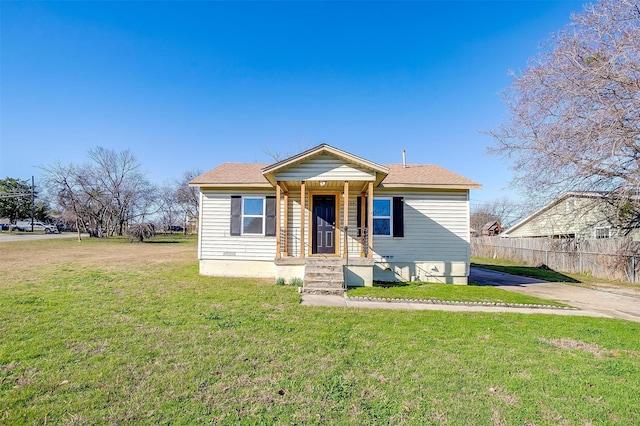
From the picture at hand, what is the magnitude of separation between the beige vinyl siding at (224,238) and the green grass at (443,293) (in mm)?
3564

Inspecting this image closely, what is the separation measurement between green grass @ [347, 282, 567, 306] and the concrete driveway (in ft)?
2.79

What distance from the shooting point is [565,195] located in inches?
471

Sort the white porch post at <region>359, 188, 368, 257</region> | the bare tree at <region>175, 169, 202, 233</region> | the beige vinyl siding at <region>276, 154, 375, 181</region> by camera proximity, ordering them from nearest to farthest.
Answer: the beige vinyl siding at <region>276, 154, 375, 181</region> → the white porch post at <region>359, 188, 368, 257</region> → the bare tree at <region>175, 169, 202, 233</region>

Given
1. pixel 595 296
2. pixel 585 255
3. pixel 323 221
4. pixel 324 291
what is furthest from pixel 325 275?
pixel 585 255

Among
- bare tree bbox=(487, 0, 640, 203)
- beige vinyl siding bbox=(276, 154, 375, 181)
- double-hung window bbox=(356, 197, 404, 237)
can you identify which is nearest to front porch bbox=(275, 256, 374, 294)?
double-hung window bbox=(356, 197, 404, 237)

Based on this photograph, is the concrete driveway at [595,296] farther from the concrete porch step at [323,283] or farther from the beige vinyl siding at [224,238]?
the beige vinyl siding at [224,238]

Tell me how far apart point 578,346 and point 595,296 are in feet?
20.4

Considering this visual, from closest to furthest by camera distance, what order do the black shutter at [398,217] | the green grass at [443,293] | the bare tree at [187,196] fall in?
the green grass at [443,293] → the black shutter at [398,217] → the bare tree at [187,196]

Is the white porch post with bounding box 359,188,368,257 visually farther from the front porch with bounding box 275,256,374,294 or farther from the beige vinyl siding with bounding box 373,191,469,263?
the front porch with bounding box 275,256,374,294

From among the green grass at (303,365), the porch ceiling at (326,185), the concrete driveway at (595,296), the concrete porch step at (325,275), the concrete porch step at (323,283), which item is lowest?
the concrete driveway at (595,296)

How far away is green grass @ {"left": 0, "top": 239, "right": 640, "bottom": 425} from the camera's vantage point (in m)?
2.68

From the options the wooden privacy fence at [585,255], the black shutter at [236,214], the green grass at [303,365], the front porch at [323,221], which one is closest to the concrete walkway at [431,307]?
the green grass at [303,365]

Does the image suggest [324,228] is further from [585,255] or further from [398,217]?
[585,255]

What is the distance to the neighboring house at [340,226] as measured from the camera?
1020 cm
